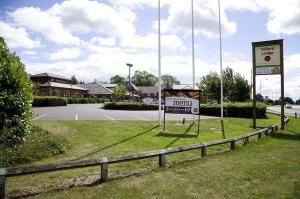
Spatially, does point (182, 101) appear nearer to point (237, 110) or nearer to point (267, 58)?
point (267, 58)

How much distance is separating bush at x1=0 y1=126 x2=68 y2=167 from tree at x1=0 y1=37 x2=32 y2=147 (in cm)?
34

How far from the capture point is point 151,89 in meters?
124

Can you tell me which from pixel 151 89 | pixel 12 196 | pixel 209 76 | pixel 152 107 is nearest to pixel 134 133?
pixel 12 196

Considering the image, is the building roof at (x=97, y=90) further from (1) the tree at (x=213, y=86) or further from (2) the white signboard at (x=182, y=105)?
(2) the white signboard at (x=182, y=105)

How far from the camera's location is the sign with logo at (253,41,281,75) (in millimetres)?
23438

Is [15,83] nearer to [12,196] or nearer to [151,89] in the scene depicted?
[12,196]

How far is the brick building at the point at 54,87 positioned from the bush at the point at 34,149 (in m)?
62.3

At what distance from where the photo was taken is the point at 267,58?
77.5ft

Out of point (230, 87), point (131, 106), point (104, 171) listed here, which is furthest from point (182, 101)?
point (230, 87)

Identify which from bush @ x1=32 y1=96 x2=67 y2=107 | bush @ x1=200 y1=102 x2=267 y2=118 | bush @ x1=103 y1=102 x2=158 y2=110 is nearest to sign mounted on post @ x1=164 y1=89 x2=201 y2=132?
bush @ x1=200 y1=102 x2=267 y2=118

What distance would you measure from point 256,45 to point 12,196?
2057 centimetres

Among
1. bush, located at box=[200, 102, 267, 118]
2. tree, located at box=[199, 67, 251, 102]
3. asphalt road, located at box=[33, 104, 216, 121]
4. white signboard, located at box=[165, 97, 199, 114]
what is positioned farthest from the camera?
tree, located at box=[199, 67, 251, 102]

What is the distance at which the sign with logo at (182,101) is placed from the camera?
19.0 metres

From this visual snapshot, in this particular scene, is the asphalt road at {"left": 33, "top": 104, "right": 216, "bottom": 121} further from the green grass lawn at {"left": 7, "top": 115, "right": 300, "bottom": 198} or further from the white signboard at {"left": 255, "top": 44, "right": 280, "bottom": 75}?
the green grass lawn at {"left": 7, "top": 115, "right": 300, "bottom": 198}
